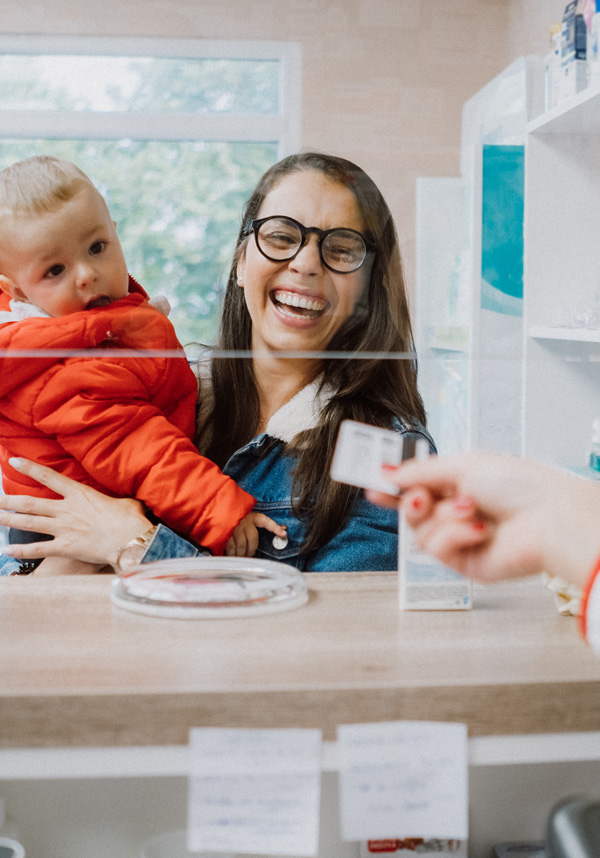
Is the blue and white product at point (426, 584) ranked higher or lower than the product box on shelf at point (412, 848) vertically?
higher

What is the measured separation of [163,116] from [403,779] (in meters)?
0.75

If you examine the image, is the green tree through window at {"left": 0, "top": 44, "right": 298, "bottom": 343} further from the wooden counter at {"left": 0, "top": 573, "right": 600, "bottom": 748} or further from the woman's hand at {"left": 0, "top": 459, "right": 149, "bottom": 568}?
the wooden counter at {"left": 0, "top": 573, "right": 600, "bottom": 748}

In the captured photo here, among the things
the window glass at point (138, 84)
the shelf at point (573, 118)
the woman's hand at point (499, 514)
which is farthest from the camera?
the shelf at point (573, 118)

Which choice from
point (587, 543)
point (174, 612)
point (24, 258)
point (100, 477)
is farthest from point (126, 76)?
point (587, 543)

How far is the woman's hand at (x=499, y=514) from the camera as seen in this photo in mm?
507

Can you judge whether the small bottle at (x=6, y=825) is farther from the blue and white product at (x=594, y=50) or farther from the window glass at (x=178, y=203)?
the blue and white product at (x=594, y=50)

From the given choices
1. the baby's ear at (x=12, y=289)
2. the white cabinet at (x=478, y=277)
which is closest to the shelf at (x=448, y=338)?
the white cabinet at (x=478, y=277)

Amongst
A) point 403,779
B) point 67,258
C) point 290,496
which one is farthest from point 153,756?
point 67,258

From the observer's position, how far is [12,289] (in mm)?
819

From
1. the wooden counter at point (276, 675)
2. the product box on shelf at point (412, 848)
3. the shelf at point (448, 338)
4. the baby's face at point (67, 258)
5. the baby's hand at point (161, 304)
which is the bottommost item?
the product box on shelf at point (412, 848)

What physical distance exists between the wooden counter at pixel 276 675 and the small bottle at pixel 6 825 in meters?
0.20

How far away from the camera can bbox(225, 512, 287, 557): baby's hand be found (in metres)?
0.94

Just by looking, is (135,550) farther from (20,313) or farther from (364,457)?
(364,457)

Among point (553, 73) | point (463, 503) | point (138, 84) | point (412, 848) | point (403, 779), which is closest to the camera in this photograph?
point (463, 503)
